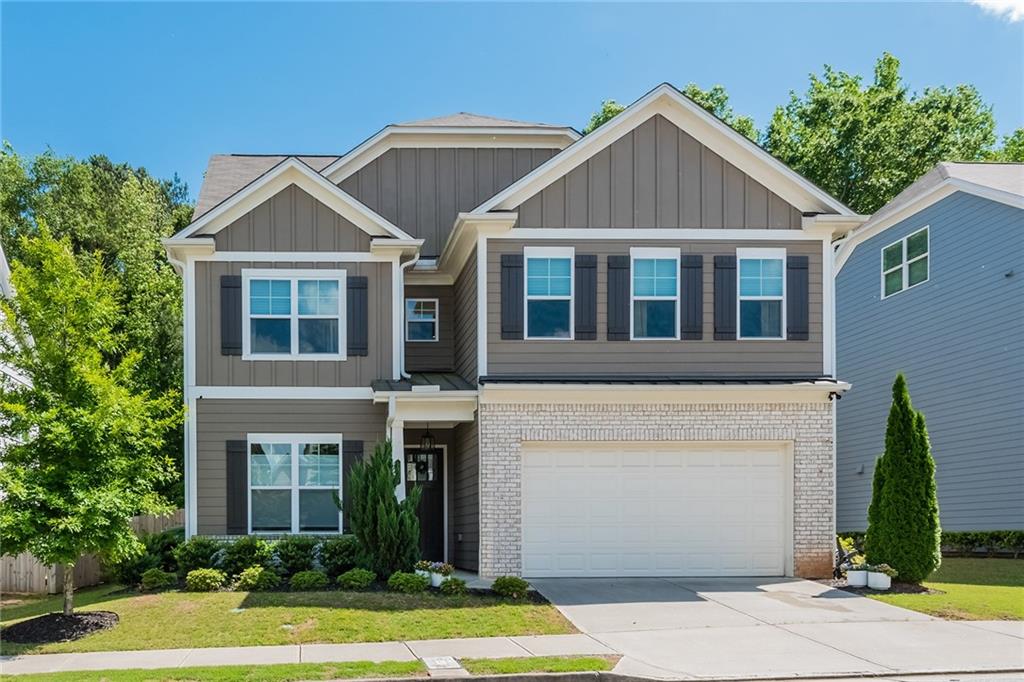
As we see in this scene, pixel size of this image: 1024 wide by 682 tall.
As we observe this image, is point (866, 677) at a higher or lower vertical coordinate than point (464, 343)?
lower

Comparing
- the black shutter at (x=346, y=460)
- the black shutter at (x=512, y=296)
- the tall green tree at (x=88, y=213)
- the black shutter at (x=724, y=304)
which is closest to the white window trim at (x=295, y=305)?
the black shutter at (x=346, y=460)

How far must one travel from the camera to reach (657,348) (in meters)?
16.7

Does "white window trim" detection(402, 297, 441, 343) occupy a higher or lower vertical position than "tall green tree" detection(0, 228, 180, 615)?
higher

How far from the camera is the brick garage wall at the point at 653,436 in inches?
629

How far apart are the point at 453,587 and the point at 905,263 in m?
13.6

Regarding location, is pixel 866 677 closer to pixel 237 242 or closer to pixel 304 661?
pixel 304 661

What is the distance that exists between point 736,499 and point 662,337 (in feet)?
9.36

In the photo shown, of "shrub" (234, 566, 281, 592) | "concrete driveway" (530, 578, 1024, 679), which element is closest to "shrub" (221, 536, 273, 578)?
"shrub" (234, 566, 281, 592)

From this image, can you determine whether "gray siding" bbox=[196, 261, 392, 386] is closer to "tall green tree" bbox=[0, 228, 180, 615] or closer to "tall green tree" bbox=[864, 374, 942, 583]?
"tall green tree" bbox=[0, 228, 180, 615]

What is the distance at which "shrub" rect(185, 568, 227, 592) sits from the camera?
1488cm

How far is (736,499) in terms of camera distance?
16703 millimetres

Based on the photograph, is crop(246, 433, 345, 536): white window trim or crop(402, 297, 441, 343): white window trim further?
crop(402, 297, 441, 343): white window trim

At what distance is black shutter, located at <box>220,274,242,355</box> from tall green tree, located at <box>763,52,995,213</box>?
2330cm

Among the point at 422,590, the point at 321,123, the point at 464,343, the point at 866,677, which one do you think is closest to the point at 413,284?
the point at 464,343
